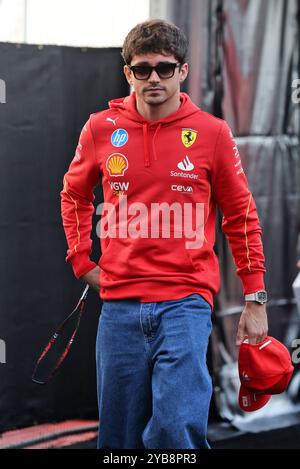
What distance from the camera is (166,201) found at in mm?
3873

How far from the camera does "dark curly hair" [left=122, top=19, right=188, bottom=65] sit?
394 cm

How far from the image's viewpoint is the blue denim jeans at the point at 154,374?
3768 mm

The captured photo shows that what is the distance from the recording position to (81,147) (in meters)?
4.15

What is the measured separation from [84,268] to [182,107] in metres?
0.81

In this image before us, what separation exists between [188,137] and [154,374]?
0.94 m

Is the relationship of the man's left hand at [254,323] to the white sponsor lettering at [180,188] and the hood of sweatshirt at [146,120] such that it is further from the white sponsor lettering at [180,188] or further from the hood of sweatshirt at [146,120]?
the hood of sweatshirt at [146,120]

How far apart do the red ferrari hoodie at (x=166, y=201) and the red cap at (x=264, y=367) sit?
26cm

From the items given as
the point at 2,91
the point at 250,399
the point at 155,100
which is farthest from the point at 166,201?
the point at 2,91

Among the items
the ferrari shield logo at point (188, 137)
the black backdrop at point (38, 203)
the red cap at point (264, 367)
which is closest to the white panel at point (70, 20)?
the black backdrop at point (38, 203)

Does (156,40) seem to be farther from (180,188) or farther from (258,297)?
(258,297)

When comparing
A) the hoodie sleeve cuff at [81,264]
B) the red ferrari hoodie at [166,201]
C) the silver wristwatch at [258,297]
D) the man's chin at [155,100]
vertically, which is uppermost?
the man's chin at [155,100]

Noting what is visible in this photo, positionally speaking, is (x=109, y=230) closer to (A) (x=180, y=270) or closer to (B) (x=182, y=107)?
(A) (x=180, y=270)

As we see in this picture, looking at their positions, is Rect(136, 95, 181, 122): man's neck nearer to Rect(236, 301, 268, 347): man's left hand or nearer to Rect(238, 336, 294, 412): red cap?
Rect(236, 301, 268, 347): man's left hand
